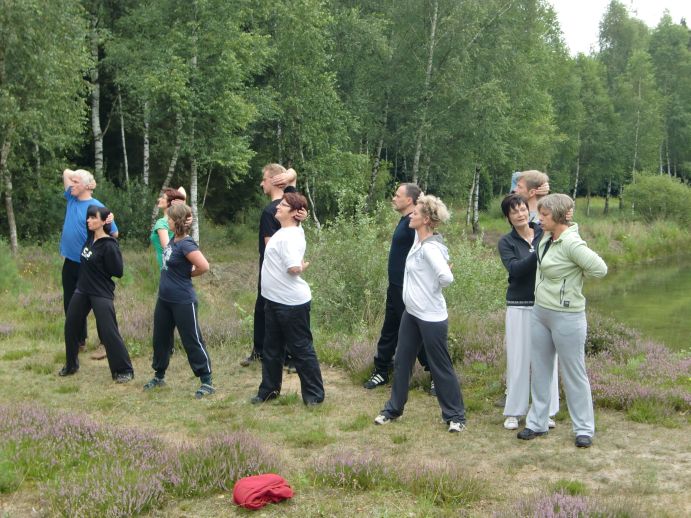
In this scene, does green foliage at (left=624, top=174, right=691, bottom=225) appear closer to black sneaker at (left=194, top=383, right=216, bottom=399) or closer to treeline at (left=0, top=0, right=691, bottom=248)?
treeline at (left=0, top=0, right=691, bottom=248)

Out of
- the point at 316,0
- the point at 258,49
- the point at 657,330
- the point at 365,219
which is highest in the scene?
the point at 316,0

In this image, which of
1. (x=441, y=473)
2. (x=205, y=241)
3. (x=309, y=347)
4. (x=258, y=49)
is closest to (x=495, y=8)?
(x=258, y=49)

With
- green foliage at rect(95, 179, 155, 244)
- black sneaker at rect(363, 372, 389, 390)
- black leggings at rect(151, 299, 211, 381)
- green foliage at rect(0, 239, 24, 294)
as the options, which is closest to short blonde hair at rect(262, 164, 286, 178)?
black leggings at rect(151, 299, 211, 381)

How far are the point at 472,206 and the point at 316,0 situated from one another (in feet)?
49.7

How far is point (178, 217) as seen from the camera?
6562mm

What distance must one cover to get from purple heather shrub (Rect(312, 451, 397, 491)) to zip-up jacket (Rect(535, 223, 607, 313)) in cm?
176

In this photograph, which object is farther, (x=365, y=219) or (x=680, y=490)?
(x=365, y=219)

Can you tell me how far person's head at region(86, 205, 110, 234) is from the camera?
23.4 feet

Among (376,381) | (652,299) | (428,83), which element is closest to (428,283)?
(376,381)

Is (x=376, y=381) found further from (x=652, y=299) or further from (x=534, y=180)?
(x=652, y=299)

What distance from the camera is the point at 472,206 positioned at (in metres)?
34.2

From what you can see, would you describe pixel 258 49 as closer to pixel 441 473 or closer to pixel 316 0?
pixel 316 0

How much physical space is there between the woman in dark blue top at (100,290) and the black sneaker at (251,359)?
124 cm

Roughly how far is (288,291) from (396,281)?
114 cm
